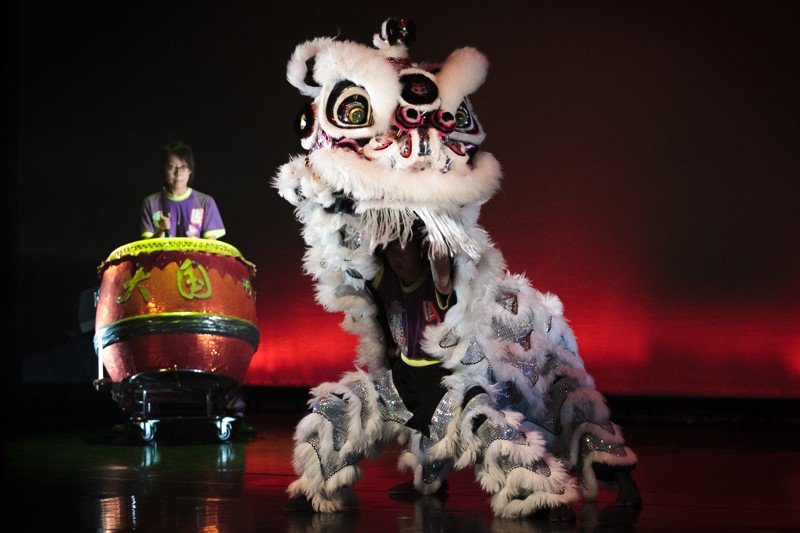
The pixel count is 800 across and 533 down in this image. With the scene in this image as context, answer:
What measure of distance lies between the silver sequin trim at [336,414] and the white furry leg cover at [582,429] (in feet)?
1.37

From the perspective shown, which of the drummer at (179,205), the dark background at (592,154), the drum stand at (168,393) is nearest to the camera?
the drum stand at (168,393)

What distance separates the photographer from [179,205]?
4277mm

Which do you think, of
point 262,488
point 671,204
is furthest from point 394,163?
point 671,204

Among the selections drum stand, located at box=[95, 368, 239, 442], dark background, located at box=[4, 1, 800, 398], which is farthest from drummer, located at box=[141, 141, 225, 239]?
dark background, located at box=[4, 1, 800, 398]

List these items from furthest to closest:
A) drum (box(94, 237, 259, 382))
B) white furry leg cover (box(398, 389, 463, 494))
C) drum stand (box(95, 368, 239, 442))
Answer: drum stand (box(95, 368, 239, 442)) < drum (box(94, 237, 259, 382)) < white furry leg cover (box(398, 389, 463, 494))

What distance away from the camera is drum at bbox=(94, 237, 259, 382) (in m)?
3.70

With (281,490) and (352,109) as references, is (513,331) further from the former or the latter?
(281,490)

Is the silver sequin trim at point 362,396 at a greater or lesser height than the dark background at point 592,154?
lesser

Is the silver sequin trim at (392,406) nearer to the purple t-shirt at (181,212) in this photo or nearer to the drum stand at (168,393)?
the drum stand at (168,393)

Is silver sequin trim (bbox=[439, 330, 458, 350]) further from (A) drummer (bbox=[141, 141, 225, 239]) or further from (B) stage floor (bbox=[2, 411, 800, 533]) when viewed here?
(A) drummer (bbox=[141, 141, 225, 239])

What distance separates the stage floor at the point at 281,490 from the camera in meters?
2.00

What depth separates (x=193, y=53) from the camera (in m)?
5.62

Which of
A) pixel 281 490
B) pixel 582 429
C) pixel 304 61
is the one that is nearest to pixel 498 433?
pixel 582 429

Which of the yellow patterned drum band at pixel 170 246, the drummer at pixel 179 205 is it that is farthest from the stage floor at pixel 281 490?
the drummer at pixel 179 205
